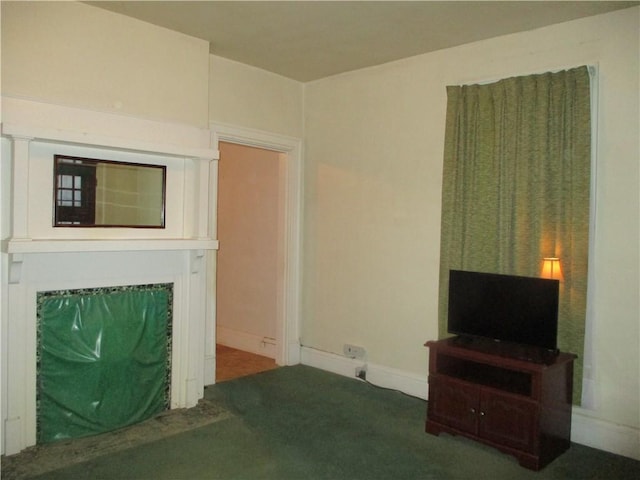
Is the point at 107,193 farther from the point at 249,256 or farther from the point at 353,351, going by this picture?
the point at 353,351

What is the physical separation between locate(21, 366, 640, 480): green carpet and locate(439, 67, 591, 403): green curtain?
2.04ft

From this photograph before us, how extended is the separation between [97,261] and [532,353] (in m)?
2.75

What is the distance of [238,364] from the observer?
4.86 m

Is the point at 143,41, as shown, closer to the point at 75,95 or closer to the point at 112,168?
the point at 75,95

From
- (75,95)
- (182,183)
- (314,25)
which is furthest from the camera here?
(182,183)

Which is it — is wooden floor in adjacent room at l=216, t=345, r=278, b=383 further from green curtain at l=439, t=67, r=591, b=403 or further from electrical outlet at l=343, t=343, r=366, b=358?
green curtain at l=439, t=67, r=591, b=403

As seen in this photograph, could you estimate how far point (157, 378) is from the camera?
3.53 meters

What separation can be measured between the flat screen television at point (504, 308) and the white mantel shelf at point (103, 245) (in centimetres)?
176

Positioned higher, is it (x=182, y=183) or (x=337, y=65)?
(x=337, y=65)

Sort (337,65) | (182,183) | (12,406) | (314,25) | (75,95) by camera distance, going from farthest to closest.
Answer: (337,65), (182,183), (314,25), (75,95), (12,406)

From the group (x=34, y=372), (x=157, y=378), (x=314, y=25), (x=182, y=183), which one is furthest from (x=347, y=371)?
(x=314, y=25)

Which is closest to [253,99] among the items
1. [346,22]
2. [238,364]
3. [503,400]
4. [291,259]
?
[346,22]

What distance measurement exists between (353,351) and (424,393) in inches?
30.0

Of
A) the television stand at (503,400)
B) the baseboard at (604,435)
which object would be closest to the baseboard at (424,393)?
the baseboard at (604,435)
